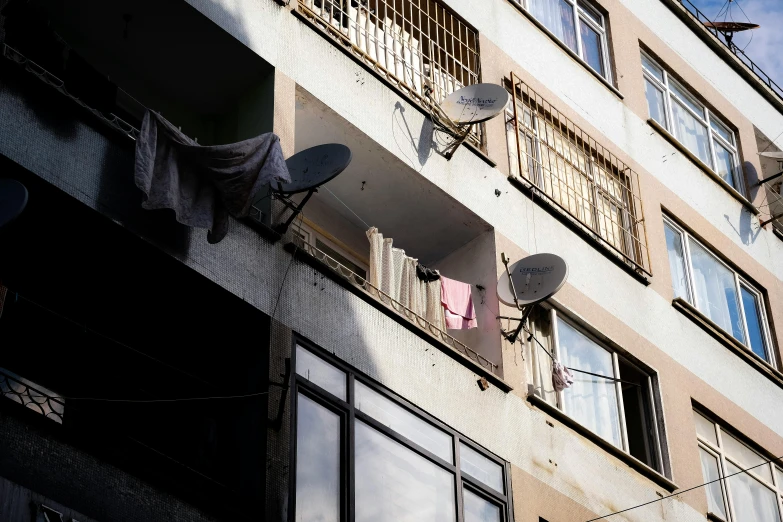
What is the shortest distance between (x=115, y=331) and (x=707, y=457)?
10.8 m

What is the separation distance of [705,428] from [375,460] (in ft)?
28.1

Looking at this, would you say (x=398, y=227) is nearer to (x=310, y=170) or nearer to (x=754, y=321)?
(x=310, y=170)

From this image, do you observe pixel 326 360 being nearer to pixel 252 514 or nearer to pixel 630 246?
pixel 252 514

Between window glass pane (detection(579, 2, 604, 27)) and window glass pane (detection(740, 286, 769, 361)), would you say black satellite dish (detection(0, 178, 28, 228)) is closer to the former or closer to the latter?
window glass pane (detection(579, 2, 604, 27))

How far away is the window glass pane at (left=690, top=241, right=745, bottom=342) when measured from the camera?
2428 cm

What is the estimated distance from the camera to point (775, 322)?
84.5ft

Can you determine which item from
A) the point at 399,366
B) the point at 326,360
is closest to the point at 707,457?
the point at 399,366

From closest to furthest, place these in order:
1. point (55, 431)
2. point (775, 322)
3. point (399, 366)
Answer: point (55, 431), point (399, 366), point (775, 322)

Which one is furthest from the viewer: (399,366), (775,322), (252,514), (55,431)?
(775,322)

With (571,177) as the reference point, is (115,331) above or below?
below

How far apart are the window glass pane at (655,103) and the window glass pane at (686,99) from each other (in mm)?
658

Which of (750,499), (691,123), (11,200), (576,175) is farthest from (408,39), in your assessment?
(11,200)

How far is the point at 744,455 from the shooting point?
2261cm

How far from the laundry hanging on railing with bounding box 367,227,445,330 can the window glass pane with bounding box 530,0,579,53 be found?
7402 millimetres
